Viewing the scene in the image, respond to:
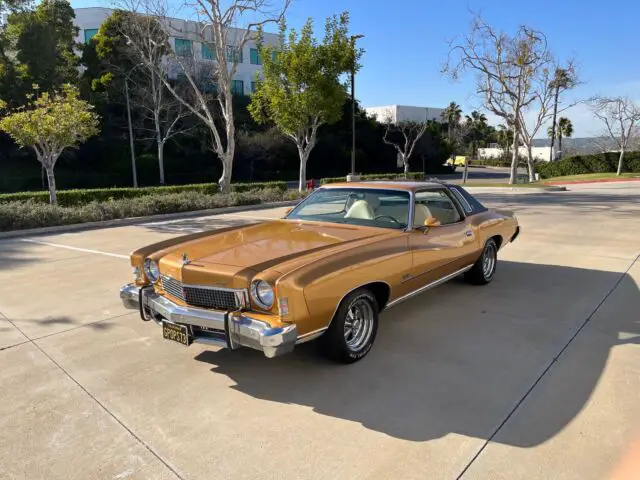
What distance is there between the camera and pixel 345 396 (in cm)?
352

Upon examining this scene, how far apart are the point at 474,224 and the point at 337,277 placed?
2.85 metres

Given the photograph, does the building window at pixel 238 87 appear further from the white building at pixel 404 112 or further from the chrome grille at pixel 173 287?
the chrome grille at pixel 173 287

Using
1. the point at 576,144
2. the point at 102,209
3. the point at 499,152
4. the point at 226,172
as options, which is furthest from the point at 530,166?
the point at 576,144

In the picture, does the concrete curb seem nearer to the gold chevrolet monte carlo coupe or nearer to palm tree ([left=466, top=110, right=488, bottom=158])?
the gold chevrolet monte carlo coupe

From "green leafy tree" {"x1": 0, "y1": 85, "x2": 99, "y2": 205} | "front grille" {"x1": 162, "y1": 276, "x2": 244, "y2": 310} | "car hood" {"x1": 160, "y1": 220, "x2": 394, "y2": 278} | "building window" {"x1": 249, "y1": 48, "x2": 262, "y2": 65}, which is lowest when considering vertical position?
"front grille" {"x1": 162, "y1": 276, "x2": 244, "y2": 310}

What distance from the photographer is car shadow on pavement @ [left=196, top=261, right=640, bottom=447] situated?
324cm

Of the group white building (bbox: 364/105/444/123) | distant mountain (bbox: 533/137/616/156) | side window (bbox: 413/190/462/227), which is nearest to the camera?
side window (bbox: 413/190/462/227)

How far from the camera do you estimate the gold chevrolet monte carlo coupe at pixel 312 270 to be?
3436mm

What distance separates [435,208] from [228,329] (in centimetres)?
299

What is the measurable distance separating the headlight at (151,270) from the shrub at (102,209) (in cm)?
925

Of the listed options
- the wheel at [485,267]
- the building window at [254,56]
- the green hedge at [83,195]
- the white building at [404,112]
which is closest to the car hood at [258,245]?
the wheel at [485,267]

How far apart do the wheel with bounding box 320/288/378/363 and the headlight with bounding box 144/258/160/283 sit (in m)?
1.54

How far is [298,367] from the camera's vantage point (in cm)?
401

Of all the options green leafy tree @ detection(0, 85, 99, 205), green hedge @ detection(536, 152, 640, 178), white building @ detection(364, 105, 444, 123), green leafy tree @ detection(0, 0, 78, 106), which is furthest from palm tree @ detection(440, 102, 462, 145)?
green leafy tree @ detection(0, 85, 99, 205)
